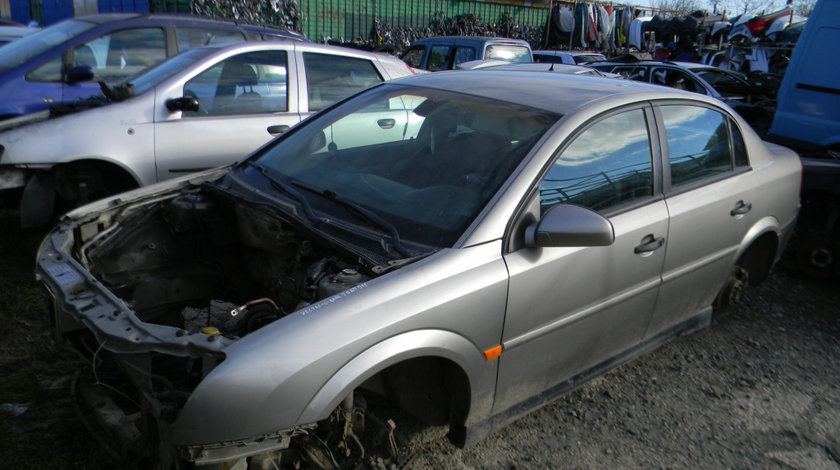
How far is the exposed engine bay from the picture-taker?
9.39 ft

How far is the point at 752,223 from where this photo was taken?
3701 millimetres

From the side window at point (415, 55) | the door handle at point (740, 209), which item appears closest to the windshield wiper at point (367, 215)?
the door handle at point (740, 209)

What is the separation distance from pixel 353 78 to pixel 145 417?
4.25 metres

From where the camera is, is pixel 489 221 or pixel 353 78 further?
pixel 353 78

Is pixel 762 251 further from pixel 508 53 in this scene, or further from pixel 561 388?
pixel 508 53

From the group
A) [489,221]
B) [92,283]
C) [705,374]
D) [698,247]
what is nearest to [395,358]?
[489,221]

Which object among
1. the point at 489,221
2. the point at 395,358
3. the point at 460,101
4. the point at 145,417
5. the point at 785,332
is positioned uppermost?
the point at 460,101

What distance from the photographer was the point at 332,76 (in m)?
5.71

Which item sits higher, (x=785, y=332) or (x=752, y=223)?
(x=752, y=223)

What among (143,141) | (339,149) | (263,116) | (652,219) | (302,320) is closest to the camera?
(302,320)

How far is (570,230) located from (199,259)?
75.3 inches

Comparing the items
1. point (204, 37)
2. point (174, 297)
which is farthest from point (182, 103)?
point (174, 297)

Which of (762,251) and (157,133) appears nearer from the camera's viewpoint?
(762,251)

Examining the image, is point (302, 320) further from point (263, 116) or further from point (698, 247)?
point (263, 116)
